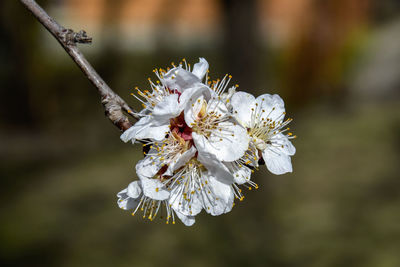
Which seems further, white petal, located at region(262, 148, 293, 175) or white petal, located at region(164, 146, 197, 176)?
white petal, located at region(262, 148, 293, 175)

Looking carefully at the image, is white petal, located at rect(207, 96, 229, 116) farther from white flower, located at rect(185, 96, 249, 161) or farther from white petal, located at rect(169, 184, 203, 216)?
white petal, located at rect(169, 184, 203, 216)

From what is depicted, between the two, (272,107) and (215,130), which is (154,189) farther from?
(272,107)

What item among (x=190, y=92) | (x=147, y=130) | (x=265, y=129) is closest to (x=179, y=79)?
(x=190, y=92)

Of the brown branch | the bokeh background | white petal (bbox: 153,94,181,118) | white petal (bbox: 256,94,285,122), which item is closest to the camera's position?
white petal (bbox: 153,94,181,118)

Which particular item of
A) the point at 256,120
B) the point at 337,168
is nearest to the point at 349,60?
the point at 337,168

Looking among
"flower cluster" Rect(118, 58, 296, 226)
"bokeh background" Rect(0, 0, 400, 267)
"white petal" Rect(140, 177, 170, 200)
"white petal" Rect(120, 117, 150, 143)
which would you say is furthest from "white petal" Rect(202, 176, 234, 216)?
"bokeh background" Rect(0, 0, 400, 267)
